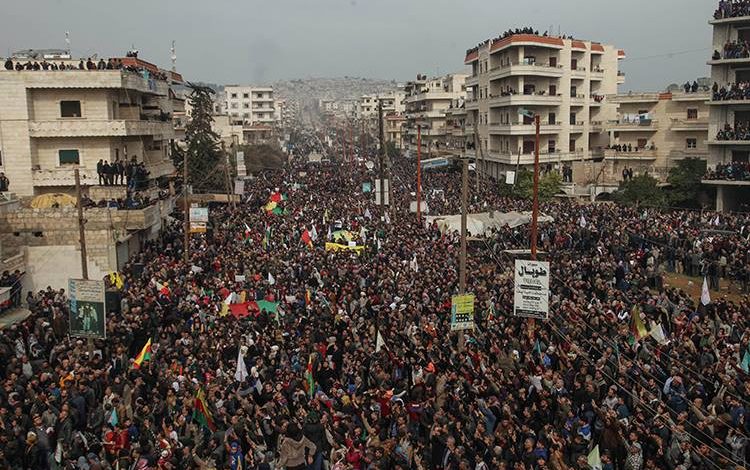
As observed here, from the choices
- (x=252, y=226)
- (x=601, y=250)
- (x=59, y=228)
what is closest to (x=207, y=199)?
(x=252, y=226)

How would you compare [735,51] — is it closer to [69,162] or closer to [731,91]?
[731,91]

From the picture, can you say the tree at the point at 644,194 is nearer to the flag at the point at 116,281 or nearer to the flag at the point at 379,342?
the flag at the point at 379,342

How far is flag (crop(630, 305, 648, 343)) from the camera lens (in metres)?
16.6

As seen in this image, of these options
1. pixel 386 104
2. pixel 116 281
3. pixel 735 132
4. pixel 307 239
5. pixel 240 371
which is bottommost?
pixel 240 371

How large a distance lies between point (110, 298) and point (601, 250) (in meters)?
16.2

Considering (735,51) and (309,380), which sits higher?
(735,51)

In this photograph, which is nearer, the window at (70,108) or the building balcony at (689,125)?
the window at (70,108)

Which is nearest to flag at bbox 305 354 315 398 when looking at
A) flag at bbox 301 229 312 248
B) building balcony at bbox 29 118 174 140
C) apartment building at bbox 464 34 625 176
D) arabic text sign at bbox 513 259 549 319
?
arabic text sign at bbox 513 259 549 319

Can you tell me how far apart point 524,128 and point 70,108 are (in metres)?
31.4

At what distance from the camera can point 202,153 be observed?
1996 inches

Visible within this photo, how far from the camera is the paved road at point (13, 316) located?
62.8ft

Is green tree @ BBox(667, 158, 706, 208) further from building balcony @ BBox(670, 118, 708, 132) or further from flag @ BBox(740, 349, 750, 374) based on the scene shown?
flag @ BBox(740, 349, 750, 374)

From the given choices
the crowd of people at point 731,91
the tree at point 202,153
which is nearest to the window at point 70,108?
the tree at point 202,153

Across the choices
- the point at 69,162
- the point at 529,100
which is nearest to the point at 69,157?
the point at 69,162
